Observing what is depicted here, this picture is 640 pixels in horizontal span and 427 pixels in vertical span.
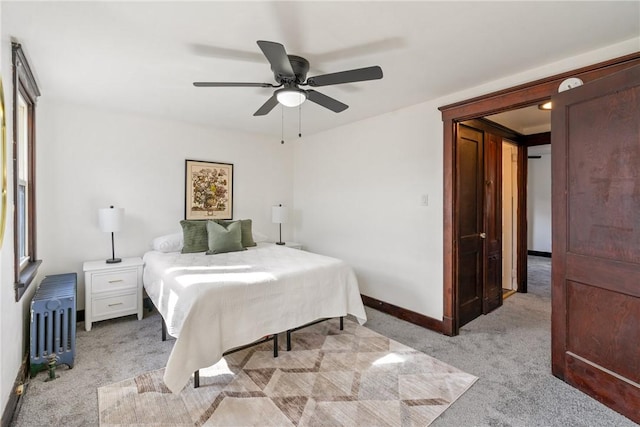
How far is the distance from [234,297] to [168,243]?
1861 millimetres

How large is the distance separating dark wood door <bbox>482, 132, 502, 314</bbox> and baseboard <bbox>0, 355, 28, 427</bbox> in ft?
13.7

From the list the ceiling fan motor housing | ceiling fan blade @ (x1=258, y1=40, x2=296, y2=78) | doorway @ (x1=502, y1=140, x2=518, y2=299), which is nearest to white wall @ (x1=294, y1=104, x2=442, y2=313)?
the ceiling fan motor housing

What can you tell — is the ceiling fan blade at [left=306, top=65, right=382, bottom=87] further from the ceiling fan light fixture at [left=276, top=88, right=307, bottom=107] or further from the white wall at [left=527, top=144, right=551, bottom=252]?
the white wall at [left=527, top=144, right=551, bottom=252]

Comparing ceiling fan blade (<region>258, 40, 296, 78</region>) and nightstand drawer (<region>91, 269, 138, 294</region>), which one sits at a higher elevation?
ceiling fan blade (<region>258, 40, 296, 78</region>)

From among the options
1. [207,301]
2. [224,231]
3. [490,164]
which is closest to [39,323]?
[207,301]

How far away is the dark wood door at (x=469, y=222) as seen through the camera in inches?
126

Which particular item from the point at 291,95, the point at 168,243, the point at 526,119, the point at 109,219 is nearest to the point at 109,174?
the point at 109,219

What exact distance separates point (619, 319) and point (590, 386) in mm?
528

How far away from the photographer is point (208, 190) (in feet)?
14.2

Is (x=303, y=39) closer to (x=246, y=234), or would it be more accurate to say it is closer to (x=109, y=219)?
(x=246, y=234)

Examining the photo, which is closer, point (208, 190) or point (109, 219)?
point (109, 219)

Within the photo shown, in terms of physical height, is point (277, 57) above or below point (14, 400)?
above

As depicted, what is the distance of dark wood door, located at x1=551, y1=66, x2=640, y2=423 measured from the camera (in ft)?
6.15

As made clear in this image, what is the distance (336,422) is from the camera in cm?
186
